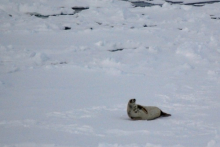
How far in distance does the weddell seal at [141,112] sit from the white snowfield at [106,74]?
0.12 meters

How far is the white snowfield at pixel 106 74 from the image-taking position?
12.1 feet

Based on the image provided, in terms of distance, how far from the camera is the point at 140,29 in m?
9.01

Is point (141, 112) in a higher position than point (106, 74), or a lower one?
lower

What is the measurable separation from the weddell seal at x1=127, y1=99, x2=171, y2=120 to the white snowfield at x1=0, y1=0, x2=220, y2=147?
120 mm

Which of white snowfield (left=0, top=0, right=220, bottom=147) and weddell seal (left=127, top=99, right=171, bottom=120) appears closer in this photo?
white snowfield (left=0, top=0, right=220, bottom=147)

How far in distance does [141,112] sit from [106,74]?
1936 mm

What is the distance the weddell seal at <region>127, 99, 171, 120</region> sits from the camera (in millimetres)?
4152

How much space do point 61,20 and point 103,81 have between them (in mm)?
4301

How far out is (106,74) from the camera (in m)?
6.05

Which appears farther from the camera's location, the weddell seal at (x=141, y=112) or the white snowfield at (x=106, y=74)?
the weddell seal at (x=141, y=112)

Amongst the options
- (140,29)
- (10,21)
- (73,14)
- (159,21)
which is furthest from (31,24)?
(159,21)

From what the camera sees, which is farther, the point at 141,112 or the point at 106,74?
the point at 106,74

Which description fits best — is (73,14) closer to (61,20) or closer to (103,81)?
(61,20)

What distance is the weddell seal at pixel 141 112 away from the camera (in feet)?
13.6
